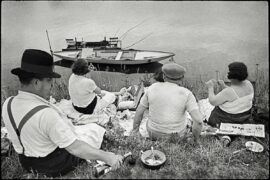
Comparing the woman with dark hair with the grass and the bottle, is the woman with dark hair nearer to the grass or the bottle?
the grass

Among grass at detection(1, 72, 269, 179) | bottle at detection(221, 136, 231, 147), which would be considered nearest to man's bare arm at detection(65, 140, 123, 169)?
grass at detection(1, 72, 269, 179)

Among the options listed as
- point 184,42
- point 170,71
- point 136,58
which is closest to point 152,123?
point 170,71

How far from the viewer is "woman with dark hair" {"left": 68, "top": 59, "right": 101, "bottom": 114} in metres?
4.45

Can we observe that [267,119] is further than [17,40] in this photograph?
No

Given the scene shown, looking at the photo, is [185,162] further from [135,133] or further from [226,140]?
[135,133]

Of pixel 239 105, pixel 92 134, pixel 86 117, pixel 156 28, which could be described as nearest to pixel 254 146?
pixel 239 105

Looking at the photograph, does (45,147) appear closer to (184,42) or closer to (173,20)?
(184,42)

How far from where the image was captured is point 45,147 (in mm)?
2514

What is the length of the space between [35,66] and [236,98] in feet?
9.46

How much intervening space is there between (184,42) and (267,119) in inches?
610

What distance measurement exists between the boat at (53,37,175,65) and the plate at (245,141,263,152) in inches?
440

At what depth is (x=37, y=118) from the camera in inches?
89.5

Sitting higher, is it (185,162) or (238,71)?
(238,71)

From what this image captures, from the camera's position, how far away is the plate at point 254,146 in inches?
127
